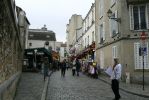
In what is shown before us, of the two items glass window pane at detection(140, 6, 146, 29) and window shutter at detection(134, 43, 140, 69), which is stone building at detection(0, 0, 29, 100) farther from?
glass window pane at detection(140, 6, 146, 29)

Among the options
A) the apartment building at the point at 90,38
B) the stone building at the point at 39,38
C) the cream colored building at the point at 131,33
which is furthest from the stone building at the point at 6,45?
the stone building at the point at 39,38

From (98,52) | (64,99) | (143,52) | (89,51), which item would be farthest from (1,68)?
(89,51)

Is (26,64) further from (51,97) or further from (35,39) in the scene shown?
(35,39)

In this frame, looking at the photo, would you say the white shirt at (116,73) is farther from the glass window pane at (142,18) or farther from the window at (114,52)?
the window at (114,52)

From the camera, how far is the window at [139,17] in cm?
2470

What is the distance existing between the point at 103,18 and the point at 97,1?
17.4 ft

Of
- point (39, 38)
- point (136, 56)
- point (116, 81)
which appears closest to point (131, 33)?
point (136, 56)

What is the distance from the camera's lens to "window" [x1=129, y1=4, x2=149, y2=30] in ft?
81.0

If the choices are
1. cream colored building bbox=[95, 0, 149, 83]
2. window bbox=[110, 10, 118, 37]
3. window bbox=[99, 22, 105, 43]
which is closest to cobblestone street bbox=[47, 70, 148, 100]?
cream colored building bbox=[95, 0, 149, 83]

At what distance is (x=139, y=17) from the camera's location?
24.9 meters

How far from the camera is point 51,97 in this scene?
50.8ft

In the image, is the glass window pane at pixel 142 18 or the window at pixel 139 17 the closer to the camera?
the window at pixel 139 17

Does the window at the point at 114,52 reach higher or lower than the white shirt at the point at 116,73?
higher

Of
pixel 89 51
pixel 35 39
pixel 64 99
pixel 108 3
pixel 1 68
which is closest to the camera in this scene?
pixel 1 68
